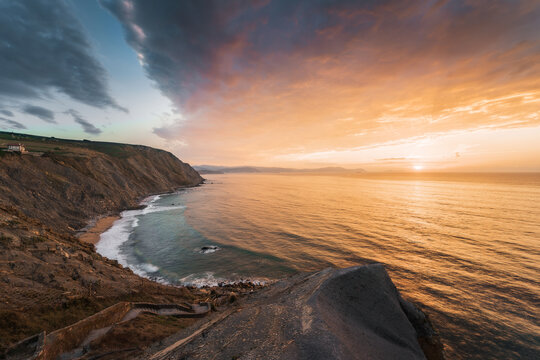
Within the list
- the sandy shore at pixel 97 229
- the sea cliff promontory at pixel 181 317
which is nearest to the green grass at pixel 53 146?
the sandy shore at pixel 97 229

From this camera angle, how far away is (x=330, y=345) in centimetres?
569

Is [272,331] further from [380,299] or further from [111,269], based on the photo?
[111,269]

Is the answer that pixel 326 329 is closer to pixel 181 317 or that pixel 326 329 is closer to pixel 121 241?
pixel 181 317

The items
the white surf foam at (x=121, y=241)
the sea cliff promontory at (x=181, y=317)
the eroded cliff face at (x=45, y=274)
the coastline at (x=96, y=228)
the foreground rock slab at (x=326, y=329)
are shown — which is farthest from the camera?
the coastline at (x=96, y=228)

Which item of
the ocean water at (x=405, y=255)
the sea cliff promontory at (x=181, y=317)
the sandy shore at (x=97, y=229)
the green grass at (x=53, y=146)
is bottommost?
the ocean water at (x=405, y=255)

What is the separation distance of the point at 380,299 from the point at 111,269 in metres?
18.7

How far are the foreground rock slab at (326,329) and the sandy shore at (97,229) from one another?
27474mm

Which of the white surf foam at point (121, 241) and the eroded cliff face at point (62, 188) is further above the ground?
the eroded cliff face at point (62, 188)

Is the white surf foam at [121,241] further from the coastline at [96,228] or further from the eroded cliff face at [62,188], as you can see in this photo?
the eroded cliff face at [62,188]

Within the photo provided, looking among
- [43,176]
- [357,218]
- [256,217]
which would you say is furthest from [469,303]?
[43,176]

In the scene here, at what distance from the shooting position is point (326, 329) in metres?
6.36

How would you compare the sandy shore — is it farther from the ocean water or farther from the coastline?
the ocean water

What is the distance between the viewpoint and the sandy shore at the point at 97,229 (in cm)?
2732

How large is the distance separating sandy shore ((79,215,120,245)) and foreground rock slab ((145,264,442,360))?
27474 mm
